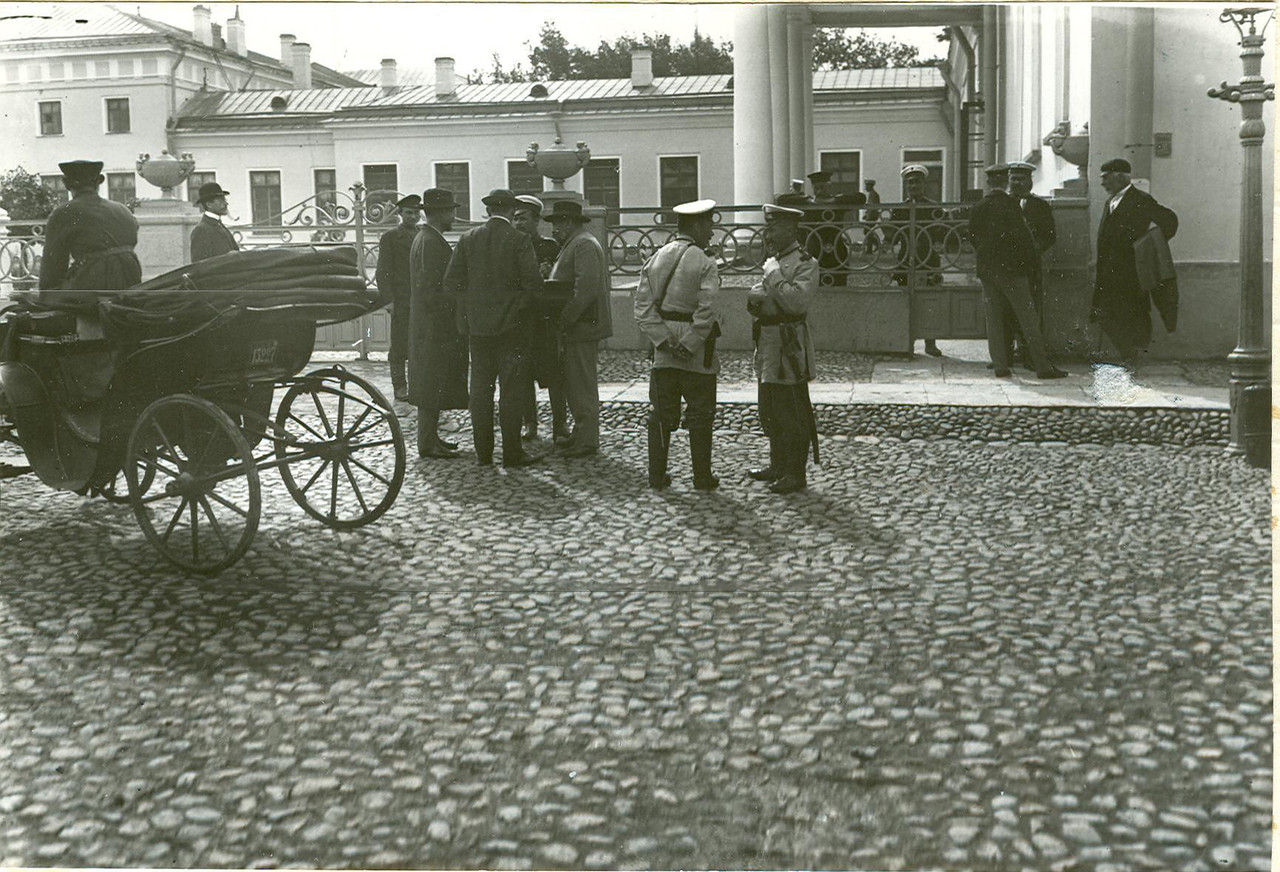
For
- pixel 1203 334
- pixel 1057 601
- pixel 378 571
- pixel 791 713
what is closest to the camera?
pixel 791 713

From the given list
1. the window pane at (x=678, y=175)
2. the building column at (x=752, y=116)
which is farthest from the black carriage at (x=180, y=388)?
→ the building column at (x=752, y=116)

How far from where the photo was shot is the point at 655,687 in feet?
13.9

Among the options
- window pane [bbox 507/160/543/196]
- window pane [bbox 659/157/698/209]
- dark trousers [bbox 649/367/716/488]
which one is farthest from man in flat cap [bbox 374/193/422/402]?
window pane [bbox 659/157/698/209]

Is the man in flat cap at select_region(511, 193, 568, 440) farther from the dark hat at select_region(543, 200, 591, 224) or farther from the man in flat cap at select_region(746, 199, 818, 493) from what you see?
the man in flat cap at select_region(746, 199, 818, 493)

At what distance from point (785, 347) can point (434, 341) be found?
240 centimetres

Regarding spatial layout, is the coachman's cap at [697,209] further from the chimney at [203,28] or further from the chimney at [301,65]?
the chimney at [203,28]

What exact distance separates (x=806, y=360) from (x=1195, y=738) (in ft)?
13.7

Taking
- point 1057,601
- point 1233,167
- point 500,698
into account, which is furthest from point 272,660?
point 1233,167

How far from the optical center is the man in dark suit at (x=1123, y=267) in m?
10.5

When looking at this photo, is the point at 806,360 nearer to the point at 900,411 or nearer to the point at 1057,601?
the point at 900,411

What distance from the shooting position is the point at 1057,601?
5.13 metres

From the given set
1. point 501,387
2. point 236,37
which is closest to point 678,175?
point 501,387

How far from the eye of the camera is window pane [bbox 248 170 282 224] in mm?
9297

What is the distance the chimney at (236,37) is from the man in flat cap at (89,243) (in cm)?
139
